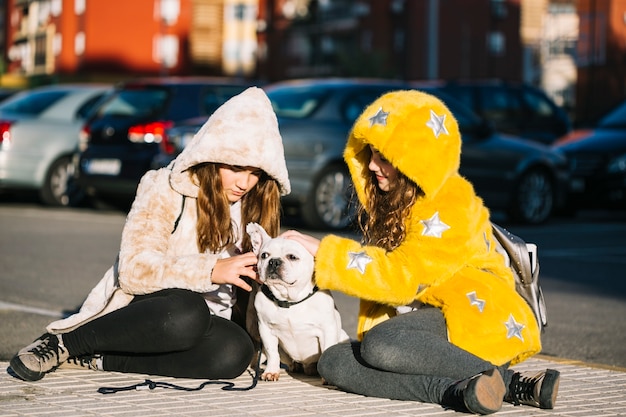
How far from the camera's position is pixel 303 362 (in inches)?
226

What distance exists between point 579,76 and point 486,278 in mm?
43568

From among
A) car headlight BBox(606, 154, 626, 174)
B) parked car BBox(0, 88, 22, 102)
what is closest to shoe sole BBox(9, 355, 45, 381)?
car headlight BBox(606, 154, 626, 174)

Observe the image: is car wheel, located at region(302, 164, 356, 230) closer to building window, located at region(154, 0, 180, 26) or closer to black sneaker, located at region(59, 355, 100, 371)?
black sneaker, located at region(59, 355, 100, 371)

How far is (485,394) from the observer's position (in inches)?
184

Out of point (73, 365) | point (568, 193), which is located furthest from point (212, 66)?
point (73, 365)

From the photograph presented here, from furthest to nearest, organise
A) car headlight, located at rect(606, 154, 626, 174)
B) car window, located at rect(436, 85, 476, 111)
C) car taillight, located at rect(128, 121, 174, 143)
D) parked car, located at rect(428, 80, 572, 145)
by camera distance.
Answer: parked car, located at rect(428, 80, 572, 145), car window, located at rect(436, 85, 476, 111), car headlight, located at rect(606, 154, 626, 174), car taillight, located at rect(128, 121, 174, 143)

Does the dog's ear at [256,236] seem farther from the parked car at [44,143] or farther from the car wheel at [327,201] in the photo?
the parked car at [44,143]

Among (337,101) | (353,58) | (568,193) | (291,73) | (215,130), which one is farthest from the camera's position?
(291,73)

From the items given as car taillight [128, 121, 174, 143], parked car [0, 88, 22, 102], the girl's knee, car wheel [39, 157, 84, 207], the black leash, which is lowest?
car wheel [39, 157, 84, 207]

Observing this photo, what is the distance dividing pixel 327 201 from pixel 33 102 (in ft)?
20.6

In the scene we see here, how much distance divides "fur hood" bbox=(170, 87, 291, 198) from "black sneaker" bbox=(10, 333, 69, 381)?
0.88m

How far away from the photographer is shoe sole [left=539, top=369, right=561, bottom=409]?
16.2ft

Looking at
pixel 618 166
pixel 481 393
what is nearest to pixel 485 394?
pixel 481 393

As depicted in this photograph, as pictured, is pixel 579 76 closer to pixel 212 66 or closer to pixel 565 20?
pixel 565 20
